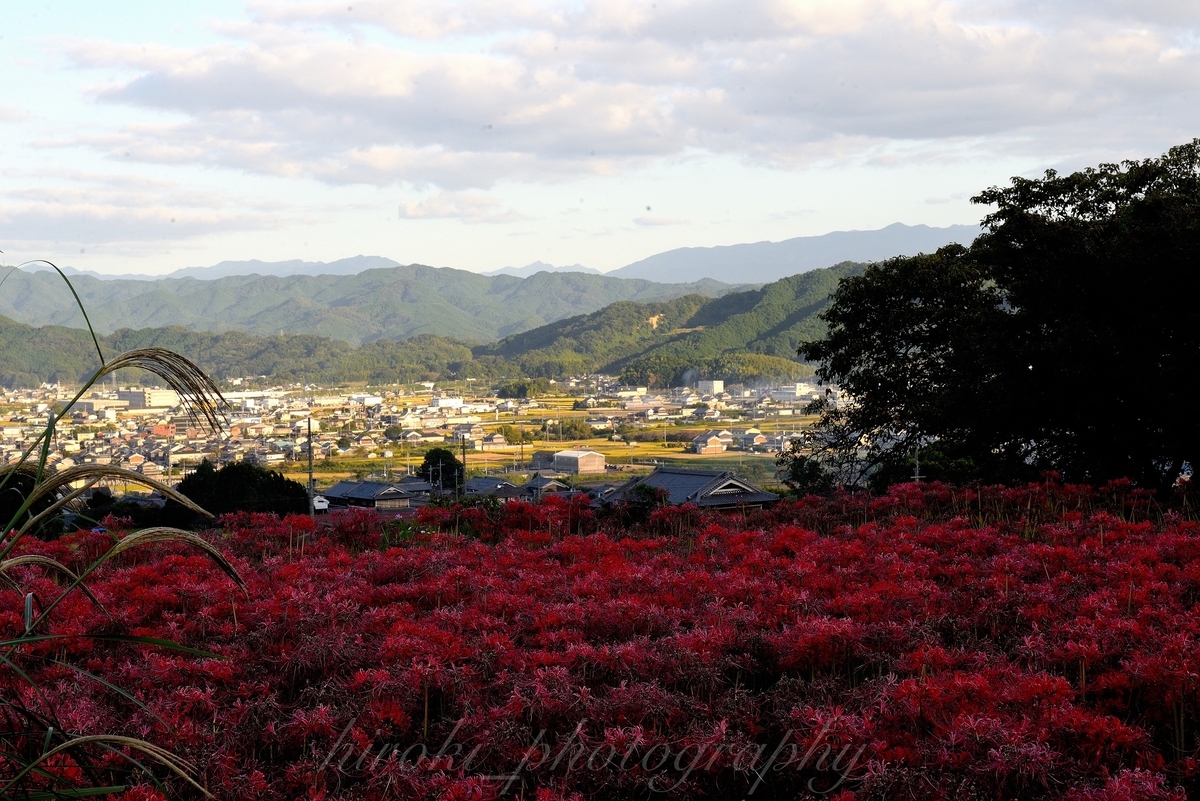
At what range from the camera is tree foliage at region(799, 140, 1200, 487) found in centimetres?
664

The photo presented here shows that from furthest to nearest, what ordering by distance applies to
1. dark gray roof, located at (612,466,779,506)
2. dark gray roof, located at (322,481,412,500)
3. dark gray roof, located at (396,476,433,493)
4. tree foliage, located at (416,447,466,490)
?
1. tree foliage, located at (416,447,466,490)
2. dark gray roof, located at (396,476,433,493)
3. dark gray roof, located at (322,481,412,500)
4. dark gray roof, located at (612,466,779,506)

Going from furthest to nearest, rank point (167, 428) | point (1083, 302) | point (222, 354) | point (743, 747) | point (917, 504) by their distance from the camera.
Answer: point (222, 354) < point (167, 428) < point (1083, 302) < point (917, 504) < point (743, 747)

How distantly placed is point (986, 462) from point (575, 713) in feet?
21.8

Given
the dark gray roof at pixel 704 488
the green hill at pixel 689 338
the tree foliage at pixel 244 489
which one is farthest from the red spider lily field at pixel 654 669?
the green hill at pixel 689 338

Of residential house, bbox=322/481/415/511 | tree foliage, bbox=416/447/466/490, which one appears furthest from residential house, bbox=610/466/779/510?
tree foliage, bbox=416/447/466/490

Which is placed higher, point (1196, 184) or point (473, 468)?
point (1196, 184)

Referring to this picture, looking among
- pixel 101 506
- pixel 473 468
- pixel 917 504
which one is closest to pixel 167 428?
pixel 473 468

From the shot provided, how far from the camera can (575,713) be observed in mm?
1749

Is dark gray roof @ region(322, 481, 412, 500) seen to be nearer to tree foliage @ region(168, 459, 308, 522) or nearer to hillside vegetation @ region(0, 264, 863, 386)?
tree foliage @ region(168, 459, 308, 522)

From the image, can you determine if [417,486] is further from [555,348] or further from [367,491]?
[555,348]

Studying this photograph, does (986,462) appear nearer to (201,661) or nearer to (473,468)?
(201,661)

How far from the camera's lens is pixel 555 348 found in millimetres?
108562

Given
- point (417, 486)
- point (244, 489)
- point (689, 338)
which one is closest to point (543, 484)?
point (417, 486)

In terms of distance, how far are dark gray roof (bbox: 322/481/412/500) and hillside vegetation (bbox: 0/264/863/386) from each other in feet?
140
